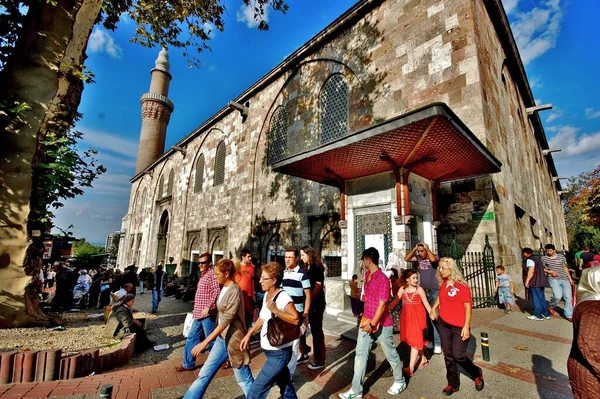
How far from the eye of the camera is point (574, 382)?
1.82 m

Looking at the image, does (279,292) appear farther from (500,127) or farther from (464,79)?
(500,127)

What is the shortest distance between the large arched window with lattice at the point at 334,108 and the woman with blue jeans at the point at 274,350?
8.77 metres

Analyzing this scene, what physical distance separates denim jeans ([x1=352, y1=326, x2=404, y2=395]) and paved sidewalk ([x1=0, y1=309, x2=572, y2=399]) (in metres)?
0.27

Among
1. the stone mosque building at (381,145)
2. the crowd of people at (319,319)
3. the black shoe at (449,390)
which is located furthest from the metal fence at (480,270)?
the black shoe at (449,390)

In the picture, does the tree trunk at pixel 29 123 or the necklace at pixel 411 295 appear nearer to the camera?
the necklace at pixel 411 295

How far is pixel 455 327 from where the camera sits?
3.27m

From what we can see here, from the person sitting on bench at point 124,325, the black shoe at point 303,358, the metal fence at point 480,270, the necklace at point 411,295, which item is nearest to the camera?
the necklace at point 411,295

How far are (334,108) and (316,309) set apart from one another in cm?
919

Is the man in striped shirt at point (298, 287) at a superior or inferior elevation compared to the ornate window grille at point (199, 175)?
inferior

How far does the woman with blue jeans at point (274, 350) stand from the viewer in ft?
8.34

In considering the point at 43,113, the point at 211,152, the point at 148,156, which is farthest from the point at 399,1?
the point at 148,156

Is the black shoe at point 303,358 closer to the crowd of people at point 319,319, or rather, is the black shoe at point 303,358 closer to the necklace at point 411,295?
the crowd of people at point 319,319

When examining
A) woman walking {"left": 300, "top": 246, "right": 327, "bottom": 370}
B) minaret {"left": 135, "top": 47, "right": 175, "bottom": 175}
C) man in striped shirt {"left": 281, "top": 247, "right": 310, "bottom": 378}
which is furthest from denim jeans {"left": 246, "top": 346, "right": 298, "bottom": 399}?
minaret {"left": 135, "top": 47, "right": 175, "bottom": 175}

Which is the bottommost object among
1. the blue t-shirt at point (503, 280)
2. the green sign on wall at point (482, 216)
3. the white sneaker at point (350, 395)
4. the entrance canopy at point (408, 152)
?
the white sneaker at point (350, 395)
